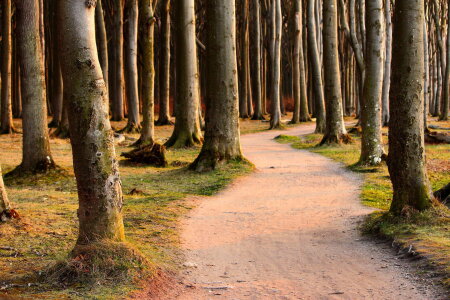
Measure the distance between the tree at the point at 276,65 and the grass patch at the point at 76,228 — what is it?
501 inches

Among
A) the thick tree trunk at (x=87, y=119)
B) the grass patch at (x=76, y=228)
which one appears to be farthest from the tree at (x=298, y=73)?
the thick tree trunk at (x=87, y=119)

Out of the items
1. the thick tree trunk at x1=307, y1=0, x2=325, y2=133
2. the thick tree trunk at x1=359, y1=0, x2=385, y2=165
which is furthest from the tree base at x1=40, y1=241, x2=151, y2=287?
the thick tree trunk at x1=307, y1=0, x2=325, y2=133

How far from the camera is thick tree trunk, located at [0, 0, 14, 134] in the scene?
21500mm

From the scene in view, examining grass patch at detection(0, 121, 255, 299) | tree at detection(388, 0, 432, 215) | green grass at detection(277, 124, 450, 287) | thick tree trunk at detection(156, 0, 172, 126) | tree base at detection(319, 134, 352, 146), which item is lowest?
green grass at detection(277, 124, 450, 287)

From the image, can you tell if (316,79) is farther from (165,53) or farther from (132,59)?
(132,59)

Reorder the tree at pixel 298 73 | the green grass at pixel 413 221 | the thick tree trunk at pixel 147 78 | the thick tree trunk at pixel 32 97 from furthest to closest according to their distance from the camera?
the tree at pixel 298 73, the thick tree trunk at pixel 147 78, the thick tree trunk at pixel 32 97, the green grass at pixel 413 221

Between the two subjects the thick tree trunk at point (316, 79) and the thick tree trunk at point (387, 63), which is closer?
the thick tree trunk at point (387, 63)

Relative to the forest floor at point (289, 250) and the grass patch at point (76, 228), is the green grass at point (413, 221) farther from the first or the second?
the grass patch at point (76, 228)

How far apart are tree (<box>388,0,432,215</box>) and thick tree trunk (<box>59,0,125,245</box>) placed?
3.88m

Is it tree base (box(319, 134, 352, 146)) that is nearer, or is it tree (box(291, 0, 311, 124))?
tree base (box(319, 134, 352, 146))

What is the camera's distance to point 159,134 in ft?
79.3

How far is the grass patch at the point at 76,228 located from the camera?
17.3 feet

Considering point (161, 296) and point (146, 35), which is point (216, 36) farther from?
point (161, 296)

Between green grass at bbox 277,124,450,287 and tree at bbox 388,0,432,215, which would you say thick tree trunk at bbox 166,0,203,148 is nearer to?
green grass at bbox 277,124,450,287
